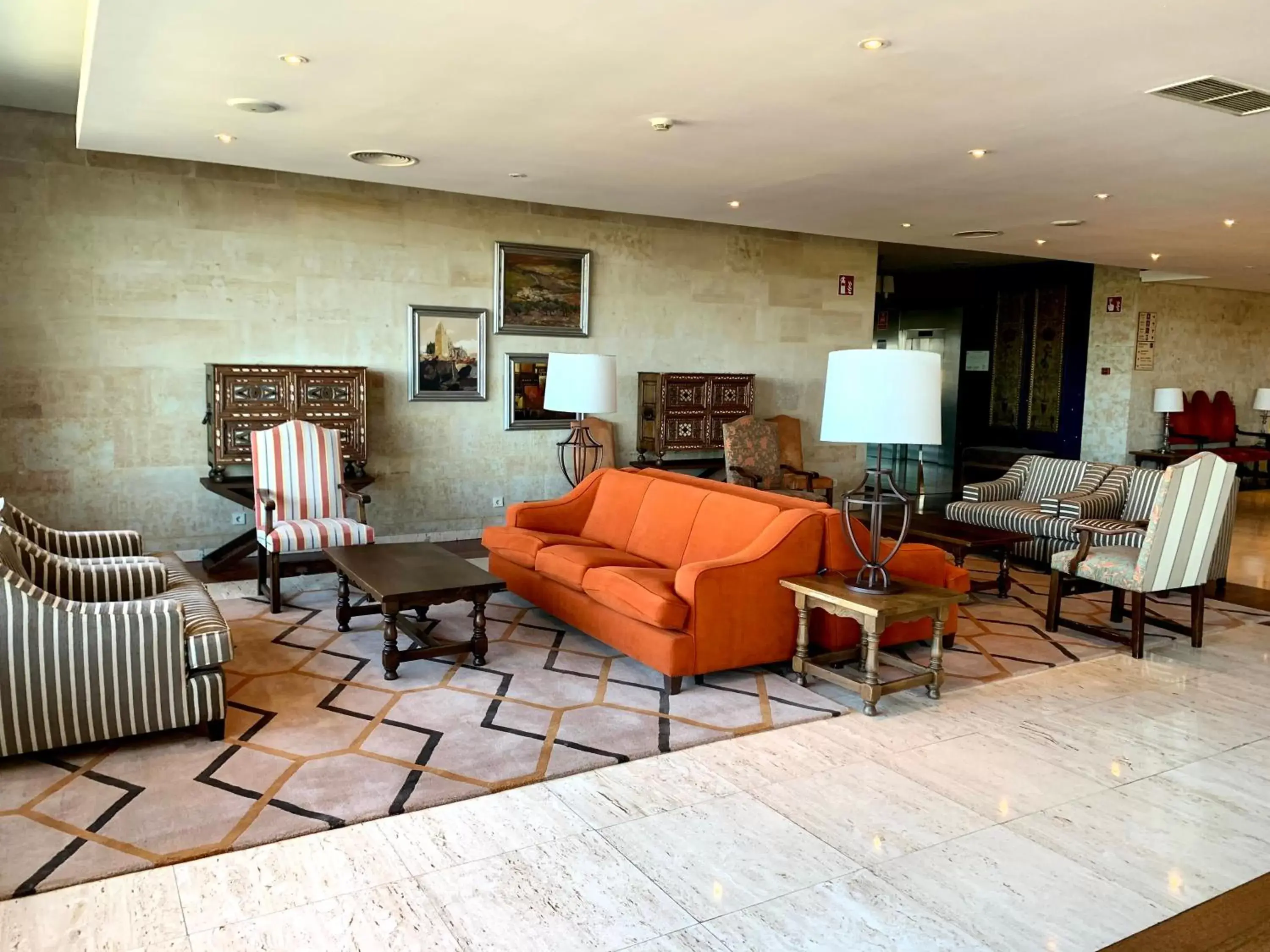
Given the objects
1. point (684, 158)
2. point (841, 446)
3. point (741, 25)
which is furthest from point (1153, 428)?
point (741, 25)

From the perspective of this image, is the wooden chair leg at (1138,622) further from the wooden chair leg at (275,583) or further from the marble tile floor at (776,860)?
the wooden chair leg at (275,583)

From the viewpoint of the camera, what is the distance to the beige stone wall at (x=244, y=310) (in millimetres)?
6484

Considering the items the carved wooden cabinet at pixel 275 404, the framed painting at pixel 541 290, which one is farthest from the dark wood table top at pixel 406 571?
the framed painting at pixel 541 290

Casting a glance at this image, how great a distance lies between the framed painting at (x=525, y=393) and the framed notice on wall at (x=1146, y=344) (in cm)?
803

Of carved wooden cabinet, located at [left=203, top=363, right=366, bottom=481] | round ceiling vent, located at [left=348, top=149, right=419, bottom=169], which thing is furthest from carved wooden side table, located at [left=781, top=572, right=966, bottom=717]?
carved wooden cabinet, located at [left=203, top=363, right=366, bottom=481]

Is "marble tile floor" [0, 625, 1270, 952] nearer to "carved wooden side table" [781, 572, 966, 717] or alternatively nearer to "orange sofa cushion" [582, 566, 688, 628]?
"carved wooden side table" [781, 572, 966, 717]

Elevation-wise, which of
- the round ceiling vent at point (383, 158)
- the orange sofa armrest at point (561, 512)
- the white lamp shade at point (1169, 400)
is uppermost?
the round ceiling vent at point (383, 158)

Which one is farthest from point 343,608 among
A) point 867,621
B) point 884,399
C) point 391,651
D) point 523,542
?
point 884,399

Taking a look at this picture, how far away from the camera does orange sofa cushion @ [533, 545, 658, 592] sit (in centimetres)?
499

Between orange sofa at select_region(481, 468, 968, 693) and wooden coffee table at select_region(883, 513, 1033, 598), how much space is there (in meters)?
1.04

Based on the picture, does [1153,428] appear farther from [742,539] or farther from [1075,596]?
[742,539]

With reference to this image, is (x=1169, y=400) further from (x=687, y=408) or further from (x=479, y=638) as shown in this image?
(x=479, y=638)

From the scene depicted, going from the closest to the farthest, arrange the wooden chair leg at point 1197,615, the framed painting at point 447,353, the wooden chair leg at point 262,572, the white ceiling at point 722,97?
the white ceiling at point 722,97 → the wooden chair leg at point 1197,615 → the wooden chair leg at point 262,572 → the framed painting at point 447,353

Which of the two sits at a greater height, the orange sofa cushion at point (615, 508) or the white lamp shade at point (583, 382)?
the white lamp shade at point (583, 382)
